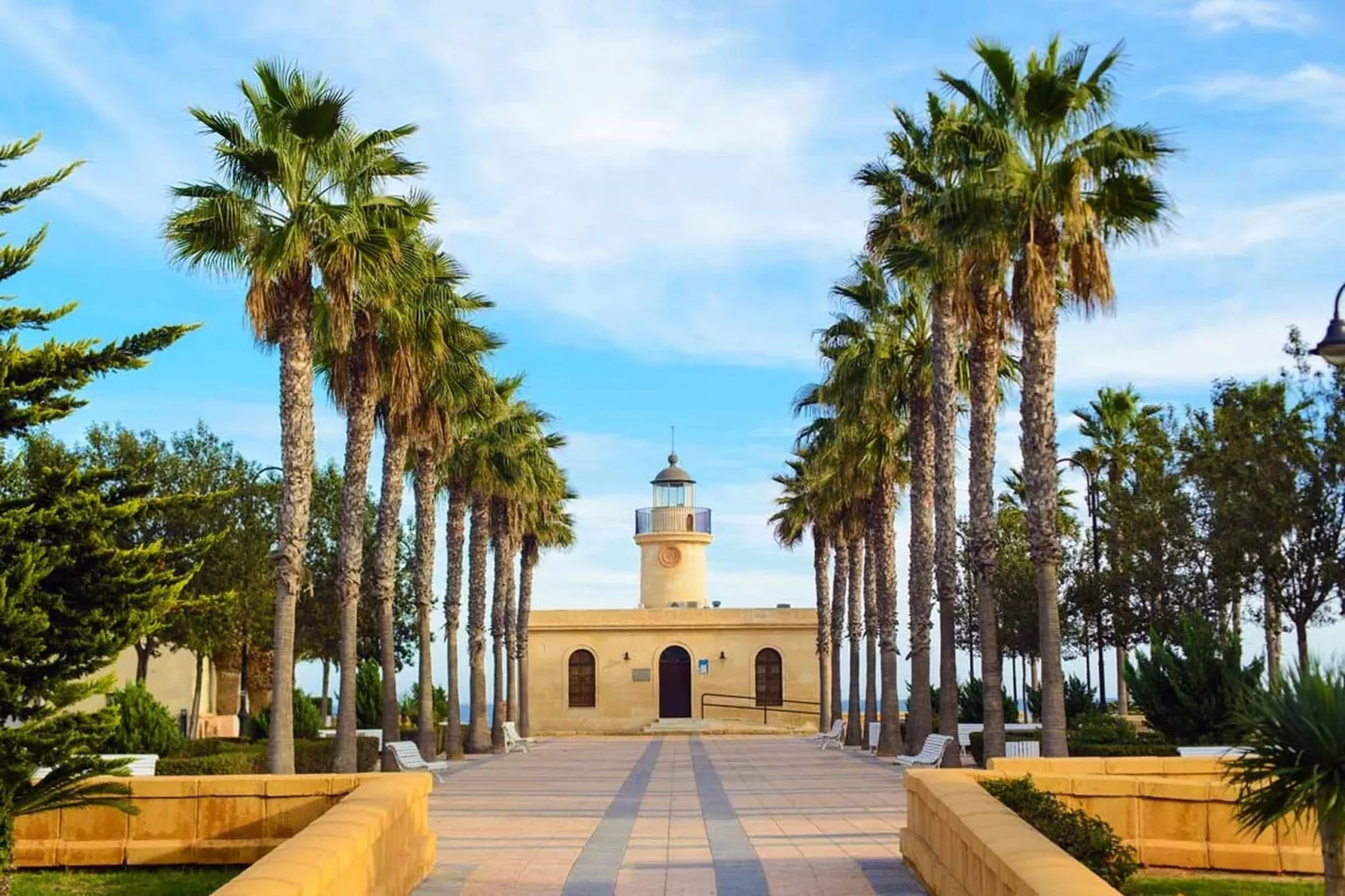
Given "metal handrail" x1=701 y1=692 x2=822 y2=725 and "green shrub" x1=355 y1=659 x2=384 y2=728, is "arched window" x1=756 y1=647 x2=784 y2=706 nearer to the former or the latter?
"metal handrail" x1=701 y1=692 x2=822 y2=725

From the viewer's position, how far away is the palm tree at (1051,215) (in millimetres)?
19656

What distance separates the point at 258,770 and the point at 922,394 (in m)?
14.8

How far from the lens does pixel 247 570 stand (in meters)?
36.8

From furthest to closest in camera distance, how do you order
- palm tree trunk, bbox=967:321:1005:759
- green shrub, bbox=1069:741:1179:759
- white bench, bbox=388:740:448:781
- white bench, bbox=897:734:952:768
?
white bench, bbox=388:740:448:781, white bench, bbox=897:734:952:768, palm tree trunk, bbox=967:321:1005:759, green shrub, bbox=1069:741:1179:759

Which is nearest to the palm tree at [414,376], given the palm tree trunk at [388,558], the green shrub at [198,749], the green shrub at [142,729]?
the palm tree trunk at [388,558]

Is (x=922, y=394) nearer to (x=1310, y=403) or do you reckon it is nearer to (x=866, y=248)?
(x=866, y=248)

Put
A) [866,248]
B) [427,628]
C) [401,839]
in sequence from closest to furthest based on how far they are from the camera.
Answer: [401,839]
[866,248]
[427,628]

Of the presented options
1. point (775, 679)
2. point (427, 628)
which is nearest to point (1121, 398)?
point (775, 679)

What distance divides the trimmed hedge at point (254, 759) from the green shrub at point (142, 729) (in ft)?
1.89

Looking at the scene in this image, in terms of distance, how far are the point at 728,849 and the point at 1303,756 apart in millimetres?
6681

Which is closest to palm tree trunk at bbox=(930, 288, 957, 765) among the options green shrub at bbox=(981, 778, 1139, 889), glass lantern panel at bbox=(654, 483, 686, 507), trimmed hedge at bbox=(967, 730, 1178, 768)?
trimmed hedge at bbox=(967, 730, 1178, 768)

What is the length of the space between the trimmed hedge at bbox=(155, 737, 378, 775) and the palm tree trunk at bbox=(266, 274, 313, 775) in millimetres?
964

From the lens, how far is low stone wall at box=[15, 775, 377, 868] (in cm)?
1262

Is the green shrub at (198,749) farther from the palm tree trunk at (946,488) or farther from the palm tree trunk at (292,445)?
the palm tree trunk at (946,488)
